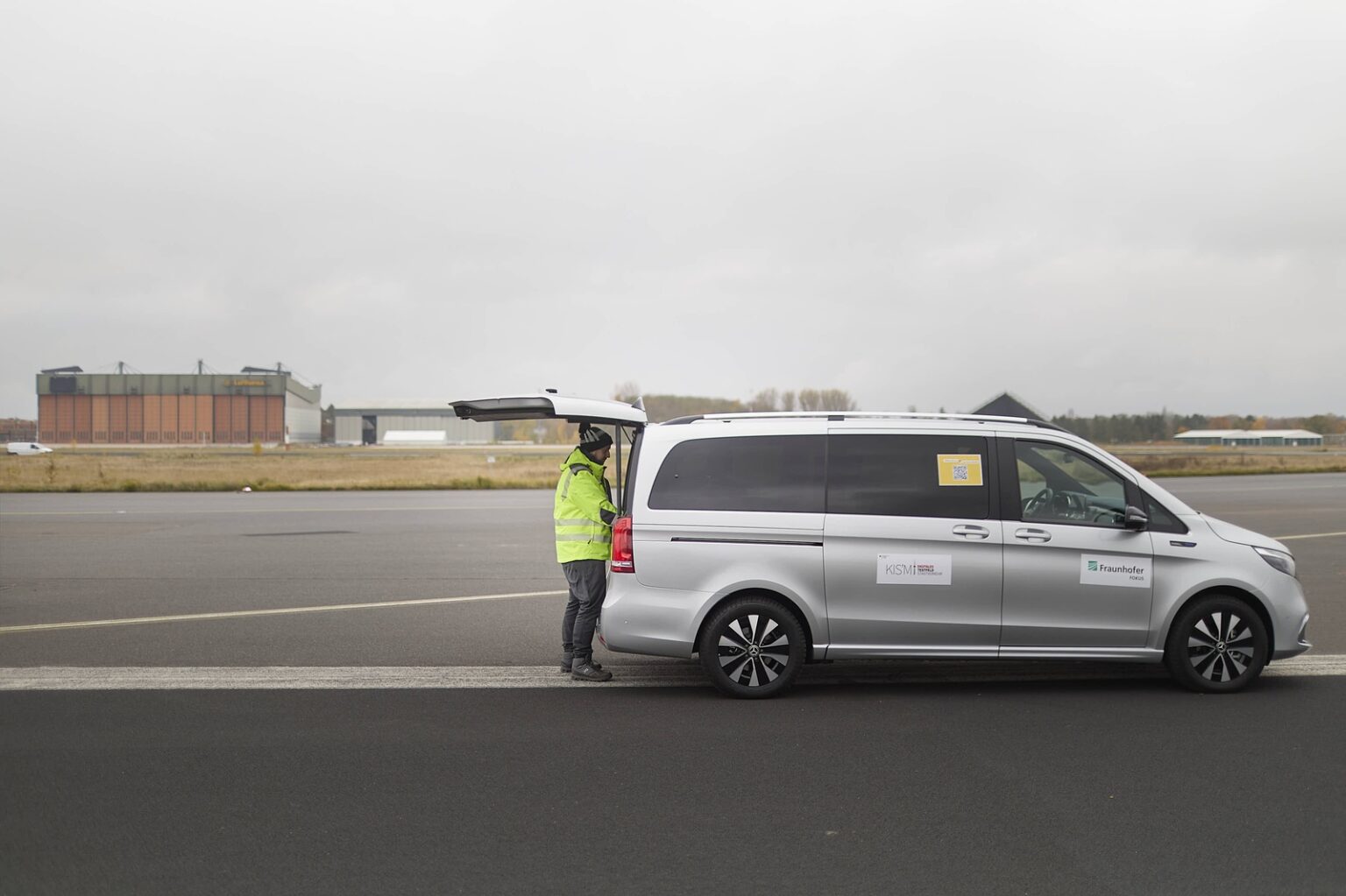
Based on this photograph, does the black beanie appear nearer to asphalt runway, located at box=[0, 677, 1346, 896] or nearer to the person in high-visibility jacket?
the person in high-visibility jacket

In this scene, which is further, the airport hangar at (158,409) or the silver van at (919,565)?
the airport hangar at (158,409)

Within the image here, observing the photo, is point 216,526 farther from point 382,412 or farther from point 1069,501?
point 382,412

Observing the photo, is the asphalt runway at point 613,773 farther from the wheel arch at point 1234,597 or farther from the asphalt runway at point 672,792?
the wheel arch at point 1234,597

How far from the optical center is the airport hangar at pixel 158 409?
11550 centimetres

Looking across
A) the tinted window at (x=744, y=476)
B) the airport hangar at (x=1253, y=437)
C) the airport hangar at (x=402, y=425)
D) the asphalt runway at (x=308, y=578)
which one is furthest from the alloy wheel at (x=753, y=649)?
the airport hangar at (x=1253, y=437)

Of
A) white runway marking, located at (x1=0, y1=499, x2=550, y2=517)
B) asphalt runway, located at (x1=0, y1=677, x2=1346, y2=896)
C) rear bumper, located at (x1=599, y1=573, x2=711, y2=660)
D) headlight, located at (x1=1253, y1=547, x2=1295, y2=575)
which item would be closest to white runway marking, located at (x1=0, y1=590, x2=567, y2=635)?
asphalt runway, located at (x1=0, y1=677, x2=1346, y2=896)

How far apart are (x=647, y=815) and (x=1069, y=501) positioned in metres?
4.08

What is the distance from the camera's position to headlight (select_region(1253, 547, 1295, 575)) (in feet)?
23.7

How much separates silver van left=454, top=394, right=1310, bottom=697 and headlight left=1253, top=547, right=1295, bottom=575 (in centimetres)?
2

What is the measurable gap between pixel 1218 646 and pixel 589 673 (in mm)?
4462

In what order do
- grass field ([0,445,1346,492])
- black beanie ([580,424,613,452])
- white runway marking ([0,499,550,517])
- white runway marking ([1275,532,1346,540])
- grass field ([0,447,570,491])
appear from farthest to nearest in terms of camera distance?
grass field ([0,445,1346,492]) → grass field ([0,447,570,491]) → white runway marking ([0,499,550,517]) → white runway marking ([1275,532,1346,540]) → black beanie ([580,424,613,452])

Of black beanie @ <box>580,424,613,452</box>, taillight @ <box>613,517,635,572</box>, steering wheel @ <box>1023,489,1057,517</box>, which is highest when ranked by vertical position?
black beanie @ <box>580,424,613,452</box>

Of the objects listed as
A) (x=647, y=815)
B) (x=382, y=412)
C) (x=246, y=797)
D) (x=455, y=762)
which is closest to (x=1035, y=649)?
(x=647, y=815)

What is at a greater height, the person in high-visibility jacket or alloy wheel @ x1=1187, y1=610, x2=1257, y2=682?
the person in high-visibility jacket
